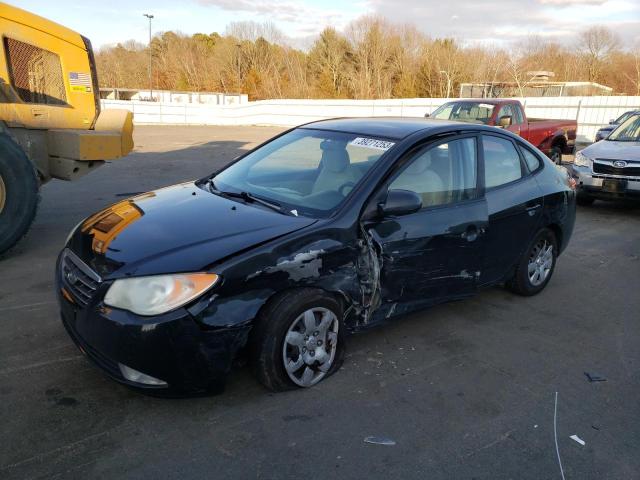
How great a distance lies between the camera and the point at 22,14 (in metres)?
6.26

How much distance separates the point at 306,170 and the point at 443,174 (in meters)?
1.03

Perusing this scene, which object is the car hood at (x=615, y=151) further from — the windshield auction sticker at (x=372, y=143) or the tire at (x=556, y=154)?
the windshield auction sticker at (x=372, y=143)

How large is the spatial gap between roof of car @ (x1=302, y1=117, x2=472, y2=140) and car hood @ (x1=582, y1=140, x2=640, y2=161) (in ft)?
18.3

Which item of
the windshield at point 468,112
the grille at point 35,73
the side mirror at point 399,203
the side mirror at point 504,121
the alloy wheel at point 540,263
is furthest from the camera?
the windshield at point 468,112

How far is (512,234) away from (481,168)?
2.12 ft

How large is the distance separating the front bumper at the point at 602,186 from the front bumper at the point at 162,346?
771 centimetres

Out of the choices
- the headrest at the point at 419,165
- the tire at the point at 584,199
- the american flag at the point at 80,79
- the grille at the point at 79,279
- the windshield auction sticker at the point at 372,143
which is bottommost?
the tire at the point at 584,199

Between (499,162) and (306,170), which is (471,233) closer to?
(499,162)

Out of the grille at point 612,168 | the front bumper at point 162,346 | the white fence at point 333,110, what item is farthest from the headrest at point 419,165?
the white fence at point 333,110

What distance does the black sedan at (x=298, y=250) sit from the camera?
9.07 feet

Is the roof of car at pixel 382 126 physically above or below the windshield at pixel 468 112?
above

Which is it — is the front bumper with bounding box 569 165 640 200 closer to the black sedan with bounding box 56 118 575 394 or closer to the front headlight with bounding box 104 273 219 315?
the black sedan with bounding box 56 118 575 394

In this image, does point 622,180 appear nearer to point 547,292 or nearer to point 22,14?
point 547,292

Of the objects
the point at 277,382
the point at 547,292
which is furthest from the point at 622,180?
the point at 277,382
